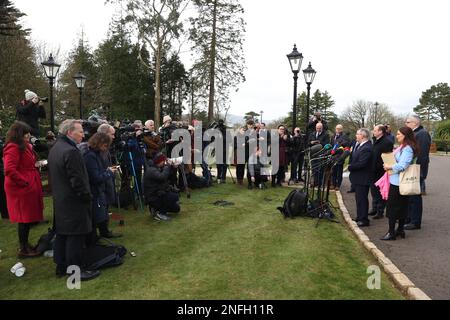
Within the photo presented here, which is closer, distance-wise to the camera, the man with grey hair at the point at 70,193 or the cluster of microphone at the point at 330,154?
the man with grey hair at the point at 70,193

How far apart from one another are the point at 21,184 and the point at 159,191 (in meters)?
2.58

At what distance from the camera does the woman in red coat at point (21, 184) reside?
4.95 m

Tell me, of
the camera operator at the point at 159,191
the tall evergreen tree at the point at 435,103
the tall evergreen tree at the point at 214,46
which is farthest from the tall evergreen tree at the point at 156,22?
the tall evergreen tree at the point at 435,103

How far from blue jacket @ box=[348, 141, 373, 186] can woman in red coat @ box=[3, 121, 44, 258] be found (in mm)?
5404

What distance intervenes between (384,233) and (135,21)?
24.1 meters

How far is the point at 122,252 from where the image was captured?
5.16m

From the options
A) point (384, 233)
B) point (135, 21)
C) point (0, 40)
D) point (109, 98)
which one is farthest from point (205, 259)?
point (109, 98)

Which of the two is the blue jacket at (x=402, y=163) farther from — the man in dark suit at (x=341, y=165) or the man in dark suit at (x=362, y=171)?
the man in dark suit at (x=341, y=165)

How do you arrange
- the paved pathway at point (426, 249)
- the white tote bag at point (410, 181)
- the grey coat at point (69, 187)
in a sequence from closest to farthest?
the grey coat at point (69, 187)
the paved pathway at point (426, 249)
the white tote bag at point (410, 181)

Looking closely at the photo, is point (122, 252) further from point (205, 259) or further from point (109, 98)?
point (109, 98)

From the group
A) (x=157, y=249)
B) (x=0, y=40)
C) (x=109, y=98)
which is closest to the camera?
(x=157, y=249)

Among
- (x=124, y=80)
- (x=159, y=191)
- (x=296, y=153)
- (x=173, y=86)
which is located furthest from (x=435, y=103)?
(x=159, y=191)

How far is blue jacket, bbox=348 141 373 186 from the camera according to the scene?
673cm

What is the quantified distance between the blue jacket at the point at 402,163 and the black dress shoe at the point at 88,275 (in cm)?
471
